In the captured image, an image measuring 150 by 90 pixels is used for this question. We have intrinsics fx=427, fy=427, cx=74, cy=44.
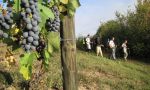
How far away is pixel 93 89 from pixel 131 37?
23.6 m

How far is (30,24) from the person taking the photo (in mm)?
2652

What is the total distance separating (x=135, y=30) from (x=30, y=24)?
36858 millimetres

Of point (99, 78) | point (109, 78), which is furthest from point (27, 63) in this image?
point (109, 78)

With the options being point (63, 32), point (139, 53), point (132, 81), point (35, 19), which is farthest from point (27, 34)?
point (139, 53)

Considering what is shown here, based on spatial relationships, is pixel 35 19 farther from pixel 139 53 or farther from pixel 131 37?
pixel 131 37

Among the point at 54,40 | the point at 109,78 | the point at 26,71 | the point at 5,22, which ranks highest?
the point at 5,22

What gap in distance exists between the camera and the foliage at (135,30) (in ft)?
121

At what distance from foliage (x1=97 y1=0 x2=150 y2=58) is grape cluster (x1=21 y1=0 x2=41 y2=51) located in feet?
112

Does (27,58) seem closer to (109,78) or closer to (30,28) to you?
(30,28)

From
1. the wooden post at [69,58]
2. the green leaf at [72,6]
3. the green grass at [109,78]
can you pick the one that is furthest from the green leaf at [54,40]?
the green grass at [109,78]

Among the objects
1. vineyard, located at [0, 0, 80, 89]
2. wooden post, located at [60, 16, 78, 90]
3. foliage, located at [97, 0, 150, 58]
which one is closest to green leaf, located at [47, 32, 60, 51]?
vineyard, located at [0, 0, 80, 89]

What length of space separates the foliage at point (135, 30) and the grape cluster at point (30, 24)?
34166mm

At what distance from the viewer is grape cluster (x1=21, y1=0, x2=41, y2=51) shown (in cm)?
264

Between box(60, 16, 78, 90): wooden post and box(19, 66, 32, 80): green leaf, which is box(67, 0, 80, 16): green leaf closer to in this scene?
box(60, 16, 78, 90): wooden post
